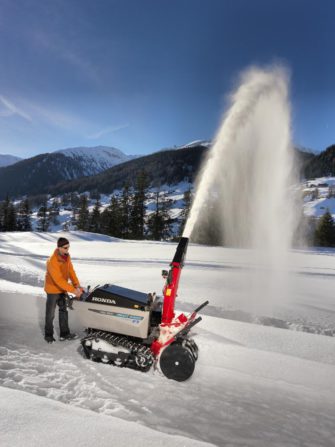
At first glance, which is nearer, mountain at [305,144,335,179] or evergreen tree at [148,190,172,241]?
evergreen tree at [148,190,172,241]

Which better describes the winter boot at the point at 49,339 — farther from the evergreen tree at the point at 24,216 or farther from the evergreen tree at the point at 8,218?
the evergreen tree at the point at 24,216

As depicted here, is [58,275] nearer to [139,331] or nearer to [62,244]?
[62,244]

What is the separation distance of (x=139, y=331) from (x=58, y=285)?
1652 mm

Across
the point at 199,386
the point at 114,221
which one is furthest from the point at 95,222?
the point at 199,386

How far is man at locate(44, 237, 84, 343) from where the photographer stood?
5.80m

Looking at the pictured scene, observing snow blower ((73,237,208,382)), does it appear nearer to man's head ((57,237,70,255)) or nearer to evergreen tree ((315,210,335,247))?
man's head ((57,237,70,255))

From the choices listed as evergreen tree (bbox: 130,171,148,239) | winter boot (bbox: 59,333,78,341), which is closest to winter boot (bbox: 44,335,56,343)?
winter boot (bbox: 59,333,78,341)

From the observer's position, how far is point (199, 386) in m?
4.74

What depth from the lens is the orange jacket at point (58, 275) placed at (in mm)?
5664

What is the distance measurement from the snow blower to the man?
2.74 feet

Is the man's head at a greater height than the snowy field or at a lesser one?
greater

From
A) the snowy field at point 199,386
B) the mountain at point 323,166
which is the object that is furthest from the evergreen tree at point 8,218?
the mountain at point 323,166

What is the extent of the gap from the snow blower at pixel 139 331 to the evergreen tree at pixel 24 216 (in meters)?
57.2

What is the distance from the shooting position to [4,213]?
56.5 meters
